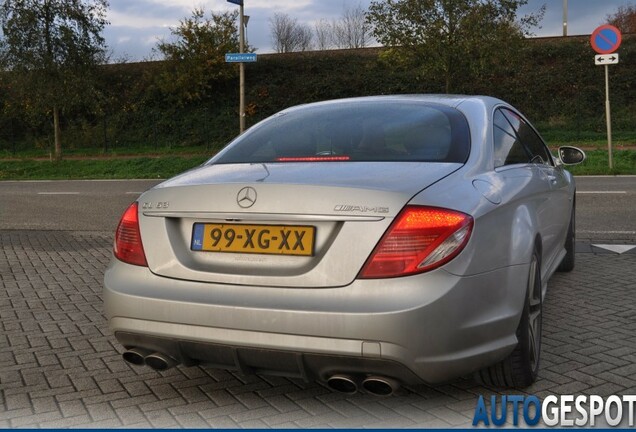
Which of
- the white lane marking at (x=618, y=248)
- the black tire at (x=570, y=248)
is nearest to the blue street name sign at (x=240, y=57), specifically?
Result: the white lane marking at (x=618, y=248)

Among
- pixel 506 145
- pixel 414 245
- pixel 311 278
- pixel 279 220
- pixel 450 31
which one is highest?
pixel 450 31

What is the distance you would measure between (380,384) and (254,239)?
0.79 meters

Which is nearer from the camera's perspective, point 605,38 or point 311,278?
point 311,278

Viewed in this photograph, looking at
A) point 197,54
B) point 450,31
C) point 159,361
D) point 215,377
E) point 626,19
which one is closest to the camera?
point 159,361

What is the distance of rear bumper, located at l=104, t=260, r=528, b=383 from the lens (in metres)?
Result: 2.88

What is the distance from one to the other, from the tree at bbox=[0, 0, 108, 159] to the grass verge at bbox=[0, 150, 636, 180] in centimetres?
203

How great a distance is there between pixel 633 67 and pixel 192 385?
31490mm

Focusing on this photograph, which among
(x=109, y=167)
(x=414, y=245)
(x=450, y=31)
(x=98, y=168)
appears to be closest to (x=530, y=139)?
(x=414, y=245)

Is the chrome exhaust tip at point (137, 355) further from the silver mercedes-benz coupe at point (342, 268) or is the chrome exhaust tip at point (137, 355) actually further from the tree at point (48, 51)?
the tree at point (48, 51)

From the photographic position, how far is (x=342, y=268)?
9.69 feet

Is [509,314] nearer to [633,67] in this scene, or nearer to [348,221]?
[348,221]

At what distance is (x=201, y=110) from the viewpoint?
32.7 m

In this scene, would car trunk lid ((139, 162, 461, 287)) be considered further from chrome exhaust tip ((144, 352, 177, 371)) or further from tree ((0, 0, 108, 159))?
tree ((0, 0, 108, 159))
